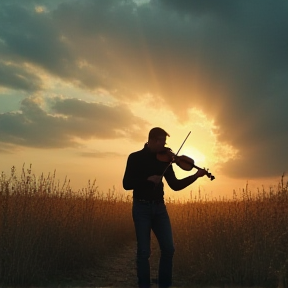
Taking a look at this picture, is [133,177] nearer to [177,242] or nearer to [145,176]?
[145,176]

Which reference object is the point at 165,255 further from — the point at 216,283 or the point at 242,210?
the point at 242,210

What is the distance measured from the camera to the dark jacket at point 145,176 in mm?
5348

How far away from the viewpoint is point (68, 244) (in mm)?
8117

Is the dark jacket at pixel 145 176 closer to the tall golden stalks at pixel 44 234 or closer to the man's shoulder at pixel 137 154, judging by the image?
the man's shoulder at pixel 137 154

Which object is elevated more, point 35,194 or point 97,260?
point 35,194

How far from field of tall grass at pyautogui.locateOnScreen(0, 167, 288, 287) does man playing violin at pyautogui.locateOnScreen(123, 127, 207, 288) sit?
6.88ft

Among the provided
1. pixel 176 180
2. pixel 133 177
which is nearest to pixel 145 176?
pixel 133 177

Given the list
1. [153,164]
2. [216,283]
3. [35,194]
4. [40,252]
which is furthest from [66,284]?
[153,164]

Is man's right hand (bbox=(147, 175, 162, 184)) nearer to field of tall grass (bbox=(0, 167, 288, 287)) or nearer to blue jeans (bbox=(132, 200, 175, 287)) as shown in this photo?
blue jeans (bbox=(132, 200, 175, 287))

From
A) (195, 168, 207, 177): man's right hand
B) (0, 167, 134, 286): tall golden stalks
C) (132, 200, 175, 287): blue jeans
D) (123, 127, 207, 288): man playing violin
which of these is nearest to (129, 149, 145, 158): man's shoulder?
(123, 127, 207, 288): man playing violin

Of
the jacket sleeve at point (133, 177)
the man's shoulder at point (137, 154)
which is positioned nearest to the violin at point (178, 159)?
the man's shoulder at point (137, 154)

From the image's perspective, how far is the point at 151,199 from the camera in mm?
5309

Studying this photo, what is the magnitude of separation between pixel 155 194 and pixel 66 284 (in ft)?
9.82

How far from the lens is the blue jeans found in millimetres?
5125
